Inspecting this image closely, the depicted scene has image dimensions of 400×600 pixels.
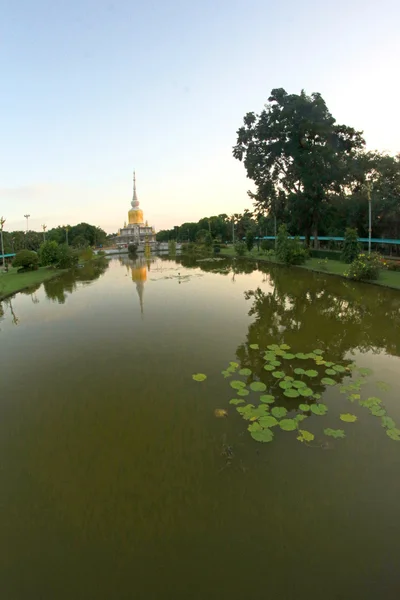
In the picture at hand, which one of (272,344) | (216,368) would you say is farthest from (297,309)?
(216,368)

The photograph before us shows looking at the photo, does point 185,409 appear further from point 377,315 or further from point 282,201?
point 282,201

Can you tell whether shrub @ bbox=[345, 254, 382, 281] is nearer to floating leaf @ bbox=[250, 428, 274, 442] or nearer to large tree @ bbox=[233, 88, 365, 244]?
large tree @ bbox=[233, 88, 365, 244]

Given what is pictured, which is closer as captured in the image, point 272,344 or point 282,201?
point 272,344

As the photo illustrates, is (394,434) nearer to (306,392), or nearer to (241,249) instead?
(306,392)

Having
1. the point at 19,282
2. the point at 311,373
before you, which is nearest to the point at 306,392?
the point at 311,373

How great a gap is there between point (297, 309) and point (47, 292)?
15.1 m

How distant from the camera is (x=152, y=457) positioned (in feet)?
16.4

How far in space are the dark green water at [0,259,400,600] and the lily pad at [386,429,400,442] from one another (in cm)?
14

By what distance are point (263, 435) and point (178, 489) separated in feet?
5.26

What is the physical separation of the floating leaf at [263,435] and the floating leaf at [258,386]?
4.79 ft

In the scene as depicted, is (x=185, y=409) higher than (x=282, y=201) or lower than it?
lower

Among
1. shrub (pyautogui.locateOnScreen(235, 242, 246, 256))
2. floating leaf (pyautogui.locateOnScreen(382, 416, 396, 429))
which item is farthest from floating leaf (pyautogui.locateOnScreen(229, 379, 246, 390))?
shrub (pyautogui.locateOnScreen(235, 242, 246, 256))

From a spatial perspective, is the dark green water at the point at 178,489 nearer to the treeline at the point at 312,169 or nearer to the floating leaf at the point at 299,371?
the floating leaf at the point at 299,371

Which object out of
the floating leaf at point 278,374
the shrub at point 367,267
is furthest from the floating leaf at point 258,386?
the shrub at point 367,267
